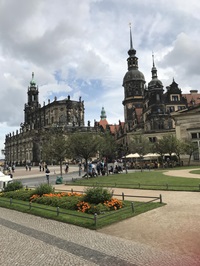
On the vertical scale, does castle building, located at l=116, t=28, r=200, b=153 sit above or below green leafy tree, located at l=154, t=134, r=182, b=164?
above

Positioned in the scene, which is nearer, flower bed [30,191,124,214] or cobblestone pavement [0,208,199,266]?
cobblestone pavement [0,208,199,266]

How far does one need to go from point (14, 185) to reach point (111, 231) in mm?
12664

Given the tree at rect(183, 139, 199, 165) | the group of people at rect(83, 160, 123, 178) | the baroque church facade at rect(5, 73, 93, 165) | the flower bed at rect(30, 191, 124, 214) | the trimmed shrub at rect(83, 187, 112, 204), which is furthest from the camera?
the baroque church facade at rect(5, 73, 93, 165)

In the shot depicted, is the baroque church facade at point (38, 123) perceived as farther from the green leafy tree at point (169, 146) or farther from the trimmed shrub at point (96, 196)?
the trimmed shrub at point (96, 196)

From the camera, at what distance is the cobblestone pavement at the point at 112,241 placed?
6867mm

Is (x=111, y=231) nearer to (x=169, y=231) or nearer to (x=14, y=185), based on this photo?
(x=169, y=231)

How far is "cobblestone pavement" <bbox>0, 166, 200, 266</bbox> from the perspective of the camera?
6867 mm

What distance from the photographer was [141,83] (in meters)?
96.1

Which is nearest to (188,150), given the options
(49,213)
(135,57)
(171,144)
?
(171,144)

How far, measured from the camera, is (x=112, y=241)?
8297mm

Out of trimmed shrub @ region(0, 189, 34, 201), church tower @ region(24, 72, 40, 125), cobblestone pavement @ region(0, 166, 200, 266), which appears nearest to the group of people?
trimmed shrub @ region(0, 189, 34, 201)

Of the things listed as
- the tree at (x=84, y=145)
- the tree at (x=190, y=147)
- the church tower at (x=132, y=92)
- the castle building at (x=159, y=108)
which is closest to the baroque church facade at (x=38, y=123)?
the church tower at (x=132, y=92)

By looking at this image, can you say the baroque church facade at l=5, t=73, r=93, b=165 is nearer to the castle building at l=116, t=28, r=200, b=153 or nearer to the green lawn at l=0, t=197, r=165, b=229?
the castle building at l=116, t=28, r=200, b=153

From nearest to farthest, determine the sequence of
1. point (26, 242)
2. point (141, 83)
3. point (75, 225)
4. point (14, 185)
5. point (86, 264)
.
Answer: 1. point (86, 264)
2. point (26, 242)
3. point (75, 225)
4. point (14, 185)
5. point (141, 83)
